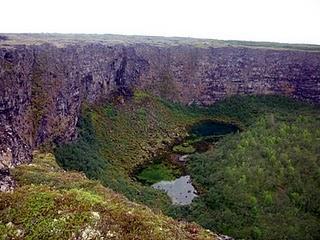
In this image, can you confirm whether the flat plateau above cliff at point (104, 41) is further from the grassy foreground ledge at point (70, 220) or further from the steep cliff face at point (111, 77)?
the grassy foreground ledge at point (70, 220)

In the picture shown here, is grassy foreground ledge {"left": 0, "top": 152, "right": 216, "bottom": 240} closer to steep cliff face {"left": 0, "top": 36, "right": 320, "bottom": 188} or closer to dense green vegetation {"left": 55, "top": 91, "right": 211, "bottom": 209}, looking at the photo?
steep cliff face {"left": 0, "top": 36, "right": 320, "bottom": 188}

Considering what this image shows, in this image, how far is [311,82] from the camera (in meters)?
106

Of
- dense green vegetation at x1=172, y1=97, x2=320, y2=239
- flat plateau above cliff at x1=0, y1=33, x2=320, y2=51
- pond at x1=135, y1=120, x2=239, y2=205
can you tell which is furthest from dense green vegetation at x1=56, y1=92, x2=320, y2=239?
flat plateau above cliff at x1=0, y1=33, x2=320, y2=51

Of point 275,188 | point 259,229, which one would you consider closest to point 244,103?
point 275,188

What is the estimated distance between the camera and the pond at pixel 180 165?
6369 cm

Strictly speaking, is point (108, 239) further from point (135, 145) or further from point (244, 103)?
point (244, 103)

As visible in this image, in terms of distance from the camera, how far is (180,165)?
74750 millimetres

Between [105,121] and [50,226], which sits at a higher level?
[50,226]

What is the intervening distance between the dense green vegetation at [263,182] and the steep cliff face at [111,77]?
1999 centimetres

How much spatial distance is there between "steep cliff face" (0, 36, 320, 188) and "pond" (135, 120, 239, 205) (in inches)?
462

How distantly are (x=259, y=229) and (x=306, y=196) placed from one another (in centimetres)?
999

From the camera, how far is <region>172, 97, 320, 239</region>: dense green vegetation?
48.6 meters

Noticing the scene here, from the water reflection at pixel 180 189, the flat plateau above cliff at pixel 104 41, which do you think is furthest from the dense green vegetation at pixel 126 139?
the flat plateau above cliff at pixel 104 41

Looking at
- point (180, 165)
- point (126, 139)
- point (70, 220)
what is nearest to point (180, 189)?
point (180, 165)
